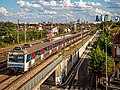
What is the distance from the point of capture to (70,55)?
60750 mm

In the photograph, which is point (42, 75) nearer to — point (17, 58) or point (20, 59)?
point (20, 59)

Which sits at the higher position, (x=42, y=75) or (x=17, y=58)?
(x=17, y=58)

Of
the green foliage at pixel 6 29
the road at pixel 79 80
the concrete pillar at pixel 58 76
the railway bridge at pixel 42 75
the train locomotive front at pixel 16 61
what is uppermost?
the green foliage at pixel 6 29

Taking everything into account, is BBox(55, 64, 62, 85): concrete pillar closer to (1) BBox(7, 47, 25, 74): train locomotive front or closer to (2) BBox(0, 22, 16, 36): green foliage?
(1) BBox(7, 47, 25, 74): train locomotive front

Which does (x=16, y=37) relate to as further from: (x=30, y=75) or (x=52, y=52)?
(x=30, y=75)

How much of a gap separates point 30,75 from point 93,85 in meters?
18.4

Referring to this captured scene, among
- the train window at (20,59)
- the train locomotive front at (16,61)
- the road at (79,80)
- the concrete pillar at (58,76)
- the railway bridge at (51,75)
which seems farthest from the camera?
the concrete pillar at (58,76)

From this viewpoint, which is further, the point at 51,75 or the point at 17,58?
the point at 51,75

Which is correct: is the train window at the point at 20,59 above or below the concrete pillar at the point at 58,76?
above

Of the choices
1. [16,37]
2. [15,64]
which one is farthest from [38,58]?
[16,37]

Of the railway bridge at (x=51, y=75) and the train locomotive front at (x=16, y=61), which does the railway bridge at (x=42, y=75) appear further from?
the train locomotive front at (x=16, y=61)

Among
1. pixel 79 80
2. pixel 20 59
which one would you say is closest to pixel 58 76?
pixel 79 80

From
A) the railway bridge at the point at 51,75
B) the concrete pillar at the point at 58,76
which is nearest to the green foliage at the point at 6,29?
the railway bridge at the point at 51,75

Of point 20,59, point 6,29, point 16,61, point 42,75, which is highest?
point 6,29
